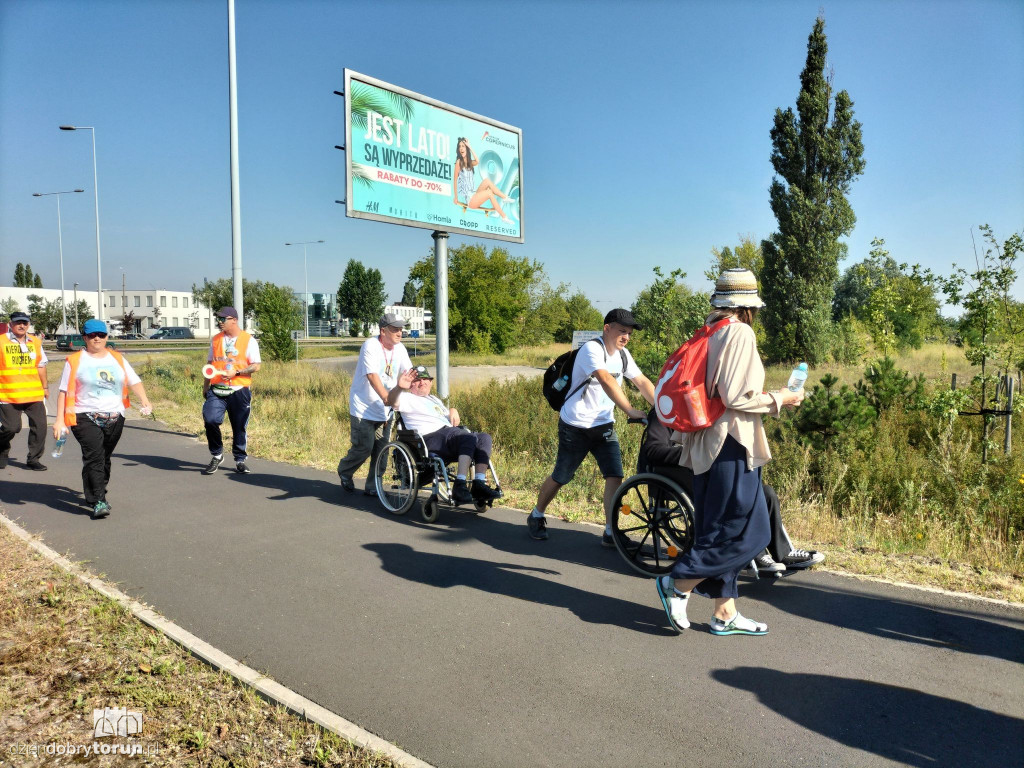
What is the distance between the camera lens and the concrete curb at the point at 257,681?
2.88 meters

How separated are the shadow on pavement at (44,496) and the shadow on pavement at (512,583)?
11.4ft

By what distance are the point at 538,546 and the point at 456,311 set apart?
1566 inches

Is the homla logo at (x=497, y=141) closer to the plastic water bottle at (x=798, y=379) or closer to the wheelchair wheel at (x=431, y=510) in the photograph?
the wheelchair wheel at (x=431, y=510)

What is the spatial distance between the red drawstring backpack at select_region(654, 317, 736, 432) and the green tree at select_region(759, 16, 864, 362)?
90.4 feet

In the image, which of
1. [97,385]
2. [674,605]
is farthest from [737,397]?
[97,385]

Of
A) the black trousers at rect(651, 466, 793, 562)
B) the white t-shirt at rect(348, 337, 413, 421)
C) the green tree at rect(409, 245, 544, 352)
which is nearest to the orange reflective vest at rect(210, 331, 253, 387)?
the white t-shirt at rect(348, 337, 413, 421)

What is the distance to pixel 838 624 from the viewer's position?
4.05 meters

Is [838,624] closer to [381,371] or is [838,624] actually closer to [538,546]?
A: [538,546]

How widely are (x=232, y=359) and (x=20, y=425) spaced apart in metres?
2.92

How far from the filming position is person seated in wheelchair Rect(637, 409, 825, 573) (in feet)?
14.6

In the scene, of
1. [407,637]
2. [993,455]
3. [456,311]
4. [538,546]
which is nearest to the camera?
[407,637]

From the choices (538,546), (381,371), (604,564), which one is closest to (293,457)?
(381,371)

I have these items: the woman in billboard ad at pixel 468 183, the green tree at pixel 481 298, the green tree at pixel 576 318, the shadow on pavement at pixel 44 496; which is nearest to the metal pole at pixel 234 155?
the woman in billboard ad at pixel 468 183

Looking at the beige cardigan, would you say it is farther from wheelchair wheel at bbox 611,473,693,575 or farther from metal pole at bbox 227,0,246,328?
metal pole at bbox 227,0,246,328
